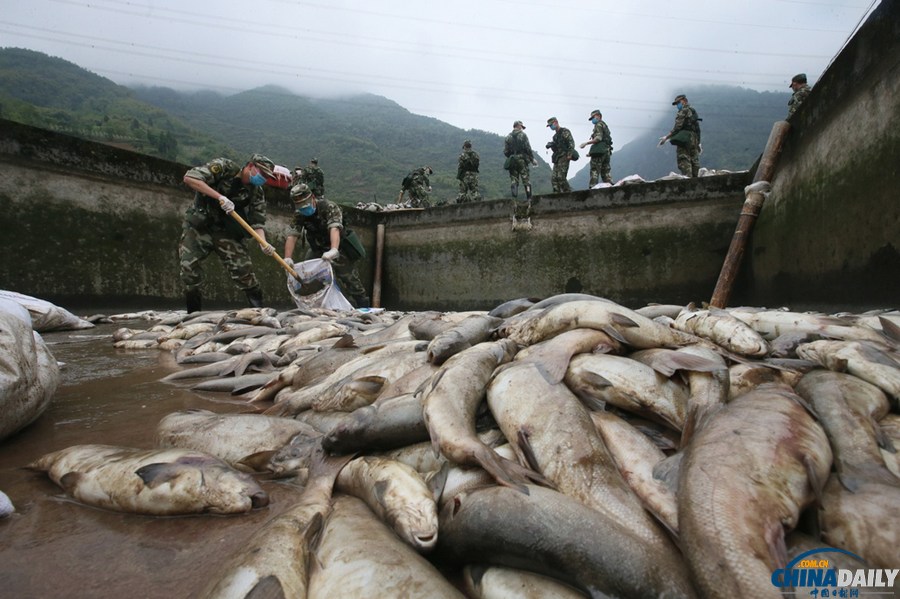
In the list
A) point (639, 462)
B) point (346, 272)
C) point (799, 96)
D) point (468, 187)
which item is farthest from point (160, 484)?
point (468, 187)

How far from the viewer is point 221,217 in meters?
7.65

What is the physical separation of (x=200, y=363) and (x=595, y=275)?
807cm

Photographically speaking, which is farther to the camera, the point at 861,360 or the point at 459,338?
the point at 459,338

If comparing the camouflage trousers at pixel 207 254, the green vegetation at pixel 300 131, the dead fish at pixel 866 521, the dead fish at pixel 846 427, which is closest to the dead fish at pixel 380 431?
the dead fish at pixel 866 521

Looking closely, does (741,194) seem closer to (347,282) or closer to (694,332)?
(694,332)

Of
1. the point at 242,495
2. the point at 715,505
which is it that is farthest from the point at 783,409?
the point at 242,495

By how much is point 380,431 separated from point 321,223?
7904 millimetres

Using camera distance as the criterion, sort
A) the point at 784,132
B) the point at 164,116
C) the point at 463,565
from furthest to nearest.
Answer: the point at 164,116 → the point at 784,132 → the point at 463,565

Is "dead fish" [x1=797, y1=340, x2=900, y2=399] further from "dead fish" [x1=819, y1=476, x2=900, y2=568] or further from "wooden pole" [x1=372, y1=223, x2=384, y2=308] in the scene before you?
"wooden pole" [x1=372, y1=223, x2=384, y2=308]

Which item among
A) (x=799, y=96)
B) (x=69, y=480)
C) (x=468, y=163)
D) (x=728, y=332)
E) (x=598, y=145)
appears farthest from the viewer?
(x=468, y=163)

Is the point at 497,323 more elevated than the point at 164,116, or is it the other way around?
the point at 164,116

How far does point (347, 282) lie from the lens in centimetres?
990

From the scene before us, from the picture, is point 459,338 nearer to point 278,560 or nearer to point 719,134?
point 278,560

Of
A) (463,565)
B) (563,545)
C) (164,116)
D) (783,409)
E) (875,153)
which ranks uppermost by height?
(164,116)
